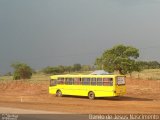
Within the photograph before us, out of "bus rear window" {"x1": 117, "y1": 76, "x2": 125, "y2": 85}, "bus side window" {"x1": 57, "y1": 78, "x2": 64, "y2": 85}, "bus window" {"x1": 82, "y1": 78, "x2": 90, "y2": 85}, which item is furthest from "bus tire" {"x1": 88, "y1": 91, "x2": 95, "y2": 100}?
"bus side window" {"x1": 57, "y1": 78, "x2": 64, "y2": 85}

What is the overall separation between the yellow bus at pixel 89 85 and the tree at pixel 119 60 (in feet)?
117

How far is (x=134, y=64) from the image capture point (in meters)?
76.1

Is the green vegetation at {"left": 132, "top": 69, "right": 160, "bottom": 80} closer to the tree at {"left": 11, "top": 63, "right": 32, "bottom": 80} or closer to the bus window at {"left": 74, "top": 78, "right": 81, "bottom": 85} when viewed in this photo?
the bus window at {"left": 74, "top": 78, "right": 81, "bottom": 85}

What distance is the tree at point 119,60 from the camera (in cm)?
7556

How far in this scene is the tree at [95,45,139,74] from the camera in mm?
75556

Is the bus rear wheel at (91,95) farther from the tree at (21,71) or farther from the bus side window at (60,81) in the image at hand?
the tree at (21,71)

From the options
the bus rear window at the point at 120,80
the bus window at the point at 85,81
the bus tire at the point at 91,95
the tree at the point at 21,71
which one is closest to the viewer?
the bus rear window at the point at 120,80

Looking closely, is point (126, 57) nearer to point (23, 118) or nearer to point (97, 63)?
point (97, 63)

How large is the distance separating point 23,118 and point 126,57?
58.7 metres

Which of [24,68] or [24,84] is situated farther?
[24,68]

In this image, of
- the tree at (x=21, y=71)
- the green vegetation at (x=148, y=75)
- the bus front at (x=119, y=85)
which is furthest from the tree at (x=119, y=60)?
the bus front at (x=119, y=85)

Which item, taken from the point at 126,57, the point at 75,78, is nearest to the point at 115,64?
the point at 126,57

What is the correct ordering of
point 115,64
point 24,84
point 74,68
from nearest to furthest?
point 24,84, point 115,64, point 74,68

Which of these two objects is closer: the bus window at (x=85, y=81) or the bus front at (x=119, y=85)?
the bus front at (x=119, y=85)
